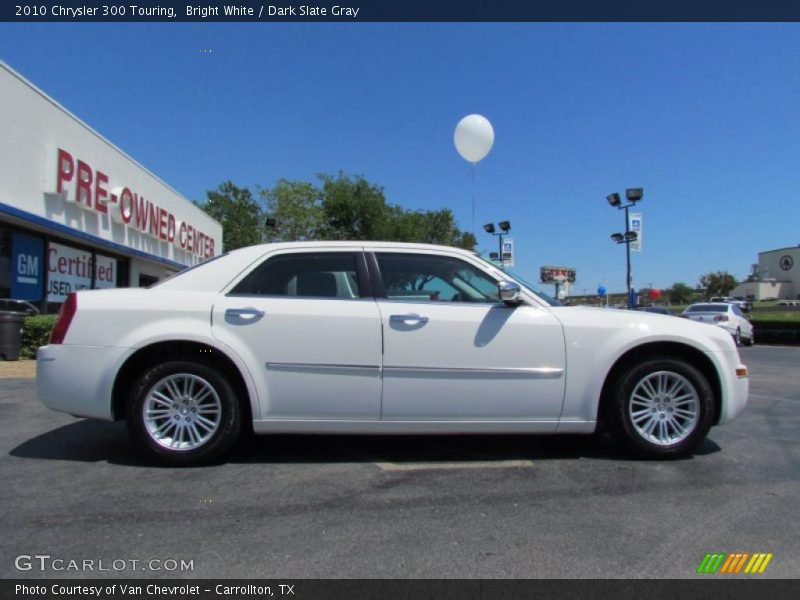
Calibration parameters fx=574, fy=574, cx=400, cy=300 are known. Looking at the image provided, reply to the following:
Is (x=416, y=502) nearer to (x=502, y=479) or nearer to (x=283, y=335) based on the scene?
(x=502, y=479)

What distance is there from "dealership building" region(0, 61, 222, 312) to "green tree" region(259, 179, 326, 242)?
56.5 ft

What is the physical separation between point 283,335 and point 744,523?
2995 mm

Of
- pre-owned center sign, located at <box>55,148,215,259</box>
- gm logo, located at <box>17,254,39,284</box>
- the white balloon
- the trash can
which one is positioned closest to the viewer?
the trash can

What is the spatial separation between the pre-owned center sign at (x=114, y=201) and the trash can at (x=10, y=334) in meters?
3.90

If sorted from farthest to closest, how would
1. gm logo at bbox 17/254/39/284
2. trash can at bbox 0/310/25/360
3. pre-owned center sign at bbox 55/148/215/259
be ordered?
1. pre-owned center sign at bbox 55/148/215/259
2. gm logo at bbox 17/254/39/284
3. trash can at bbox 0/310/25/360

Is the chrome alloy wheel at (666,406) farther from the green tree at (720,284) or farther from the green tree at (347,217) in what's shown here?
the green tree at (720,284)

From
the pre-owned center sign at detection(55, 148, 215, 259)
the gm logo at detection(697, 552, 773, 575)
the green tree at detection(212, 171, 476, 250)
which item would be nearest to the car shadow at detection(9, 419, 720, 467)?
the gm logo at detection(697, 552, 773, 575)

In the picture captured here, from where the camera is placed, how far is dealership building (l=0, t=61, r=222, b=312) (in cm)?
1151

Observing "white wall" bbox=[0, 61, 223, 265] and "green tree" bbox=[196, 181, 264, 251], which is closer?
"white wall" bbox=[0, 61, 223, 265]

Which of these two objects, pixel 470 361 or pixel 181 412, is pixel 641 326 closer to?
pixel 470 361

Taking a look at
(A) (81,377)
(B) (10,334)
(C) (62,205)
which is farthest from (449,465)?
(C) (62,205)

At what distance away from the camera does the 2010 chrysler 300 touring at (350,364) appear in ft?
13.1

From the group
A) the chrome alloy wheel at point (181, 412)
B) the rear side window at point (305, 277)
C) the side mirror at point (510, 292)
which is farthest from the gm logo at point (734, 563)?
the chrome alloy wheel at point (181, 412)

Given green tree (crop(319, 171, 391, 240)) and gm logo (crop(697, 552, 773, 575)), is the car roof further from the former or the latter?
green tree (crop(319, 171, 391, 240))
